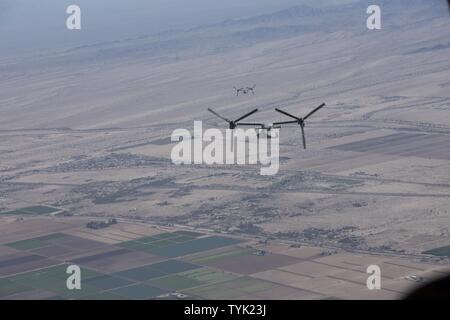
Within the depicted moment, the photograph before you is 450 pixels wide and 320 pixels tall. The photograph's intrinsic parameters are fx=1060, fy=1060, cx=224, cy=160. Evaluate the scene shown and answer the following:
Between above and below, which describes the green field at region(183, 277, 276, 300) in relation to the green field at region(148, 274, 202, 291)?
above

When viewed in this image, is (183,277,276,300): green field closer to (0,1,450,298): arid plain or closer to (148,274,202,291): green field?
(148,274,202,291): green field

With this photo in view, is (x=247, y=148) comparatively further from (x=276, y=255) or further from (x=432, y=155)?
(x=276, y=255)

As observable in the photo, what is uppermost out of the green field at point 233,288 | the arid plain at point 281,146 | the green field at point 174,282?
the arid plain at point 281,146

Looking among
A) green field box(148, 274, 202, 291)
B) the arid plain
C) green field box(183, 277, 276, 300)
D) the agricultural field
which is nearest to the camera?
green field box(183, 277, 276, 300)

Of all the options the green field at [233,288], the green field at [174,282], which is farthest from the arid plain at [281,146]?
the green field at [174,282]

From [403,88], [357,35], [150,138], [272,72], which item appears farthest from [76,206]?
[357,35]

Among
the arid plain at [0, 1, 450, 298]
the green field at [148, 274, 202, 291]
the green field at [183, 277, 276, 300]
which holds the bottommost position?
the green field at [148, 274, 202, 291]

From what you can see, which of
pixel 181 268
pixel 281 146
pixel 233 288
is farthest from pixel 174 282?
pixel 281 146

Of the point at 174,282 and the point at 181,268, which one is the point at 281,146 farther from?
the point at 174,282

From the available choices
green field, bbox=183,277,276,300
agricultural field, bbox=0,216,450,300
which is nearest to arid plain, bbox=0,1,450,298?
agricultural field, bbox=0,216,450,300

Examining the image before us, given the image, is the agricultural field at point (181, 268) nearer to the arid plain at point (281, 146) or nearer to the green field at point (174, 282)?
the green field at point (174, 282)

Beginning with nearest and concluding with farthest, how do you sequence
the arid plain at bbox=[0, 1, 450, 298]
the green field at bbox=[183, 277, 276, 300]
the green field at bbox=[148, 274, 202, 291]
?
1. the green field at bbox=[183, 277, 276, 300]
2. the green field at bbox=[148, 274, 202, 291]
3. the arid plain at bbox=[0, 1, 450, 298]
